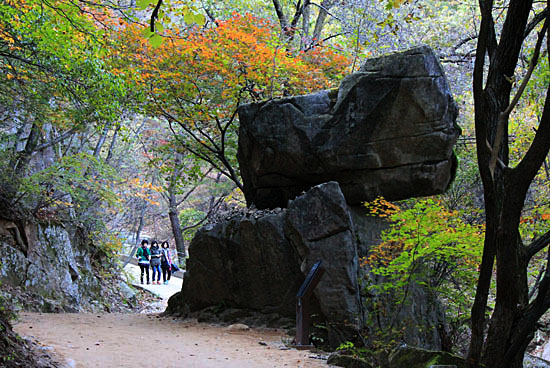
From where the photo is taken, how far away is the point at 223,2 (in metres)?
16.8

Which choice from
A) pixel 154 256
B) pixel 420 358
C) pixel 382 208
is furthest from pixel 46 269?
pixel 420 358

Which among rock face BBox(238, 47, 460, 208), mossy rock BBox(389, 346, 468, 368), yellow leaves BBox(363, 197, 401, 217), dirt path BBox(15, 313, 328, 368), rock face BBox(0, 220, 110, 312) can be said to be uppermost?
rock face BBox(238, 47, 460, 208)

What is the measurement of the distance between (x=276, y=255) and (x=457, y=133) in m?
4.24

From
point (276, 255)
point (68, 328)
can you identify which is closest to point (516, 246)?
point (276, 255)

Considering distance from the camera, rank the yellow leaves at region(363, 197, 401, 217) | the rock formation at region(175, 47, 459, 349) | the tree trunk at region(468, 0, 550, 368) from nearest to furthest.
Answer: the tree trunk at region(468, 0, 550, 368) < the yellow leaves at region(363, 197, 401, 217) < the rock formation at region(175, 47, 459, 349)

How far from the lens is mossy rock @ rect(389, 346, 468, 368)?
4.36 meters

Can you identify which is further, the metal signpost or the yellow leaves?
the yellow leaves

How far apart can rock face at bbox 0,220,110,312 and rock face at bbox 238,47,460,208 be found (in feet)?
20.1

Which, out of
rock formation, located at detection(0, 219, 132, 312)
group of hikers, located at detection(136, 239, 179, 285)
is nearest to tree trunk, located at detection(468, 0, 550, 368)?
rock formation, located at detection(0, 219, 132, 312)

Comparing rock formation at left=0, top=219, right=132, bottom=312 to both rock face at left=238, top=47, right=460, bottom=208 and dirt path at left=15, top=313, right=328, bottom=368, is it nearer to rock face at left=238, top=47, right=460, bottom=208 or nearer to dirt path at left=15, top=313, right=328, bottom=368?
dirt path at left=15, top=313, right=328, bottom=368

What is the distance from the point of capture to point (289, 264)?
8719mm

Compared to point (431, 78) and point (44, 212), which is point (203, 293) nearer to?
point (44, 212)

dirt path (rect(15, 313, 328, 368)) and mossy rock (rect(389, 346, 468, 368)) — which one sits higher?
mossy rock (rect(389, 346, 468, 368))

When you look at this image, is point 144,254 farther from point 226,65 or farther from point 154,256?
point 226,65
